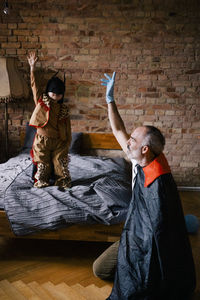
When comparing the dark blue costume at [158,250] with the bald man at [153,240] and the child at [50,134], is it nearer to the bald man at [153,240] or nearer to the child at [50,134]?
the bald man at [153,240]

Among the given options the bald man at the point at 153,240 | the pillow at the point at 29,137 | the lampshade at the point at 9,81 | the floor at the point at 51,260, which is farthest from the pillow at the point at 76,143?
the bald man at the point at 153,240

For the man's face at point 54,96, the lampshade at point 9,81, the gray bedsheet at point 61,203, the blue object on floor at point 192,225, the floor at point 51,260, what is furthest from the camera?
the lampshade at point 9,81

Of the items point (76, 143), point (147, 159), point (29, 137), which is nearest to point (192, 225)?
point (147, 159)

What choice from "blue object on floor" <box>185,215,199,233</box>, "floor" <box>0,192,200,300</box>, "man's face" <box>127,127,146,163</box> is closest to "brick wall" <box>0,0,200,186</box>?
"blue object on floor" <box>185,215,199,233</box>

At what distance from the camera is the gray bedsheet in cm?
200

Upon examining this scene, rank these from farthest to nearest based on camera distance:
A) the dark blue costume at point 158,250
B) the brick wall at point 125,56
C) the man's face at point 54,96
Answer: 1. the brick wall at point 125,56
2. the man's face at point 54,96
3. the dark blue costume at point 158,250

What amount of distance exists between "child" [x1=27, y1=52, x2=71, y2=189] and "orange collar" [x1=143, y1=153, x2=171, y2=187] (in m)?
1.09

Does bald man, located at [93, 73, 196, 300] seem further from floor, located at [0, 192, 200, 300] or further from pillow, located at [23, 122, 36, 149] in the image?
pillow, located at [23, 122, 36, 149]

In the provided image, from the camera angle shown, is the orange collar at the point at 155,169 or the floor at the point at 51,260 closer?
the orange collar at the point at 155,169

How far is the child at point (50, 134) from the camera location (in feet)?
8.04

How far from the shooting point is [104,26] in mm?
3818

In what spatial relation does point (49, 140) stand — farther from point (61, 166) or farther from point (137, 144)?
point (137, 144)

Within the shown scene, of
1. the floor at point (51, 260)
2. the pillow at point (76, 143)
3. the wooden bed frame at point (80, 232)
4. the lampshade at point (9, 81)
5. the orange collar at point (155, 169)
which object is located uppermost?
the lampshade at point (9, 81)

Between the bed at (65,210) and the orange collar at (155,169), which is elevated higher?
the orange collar at (155,169)
